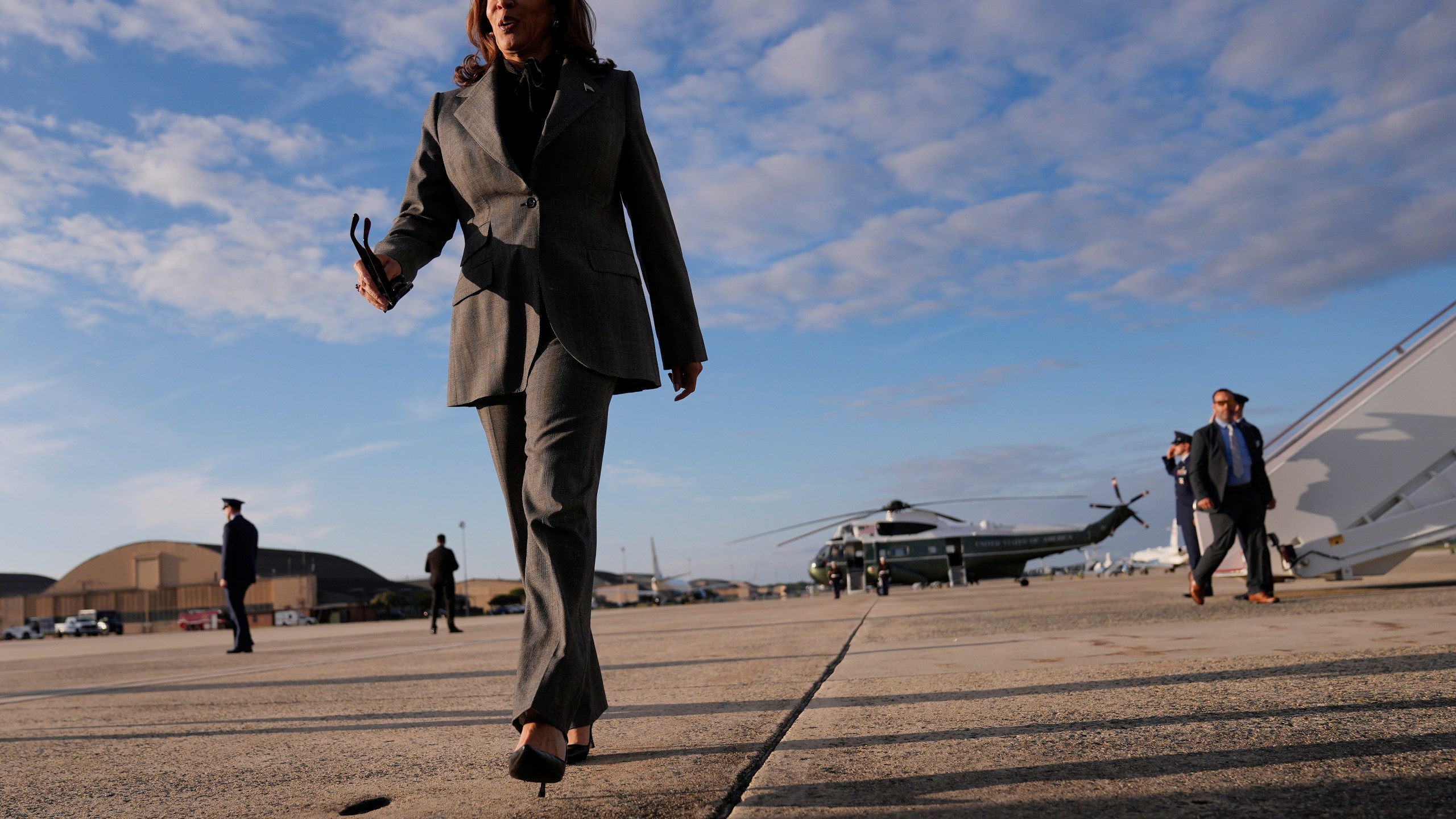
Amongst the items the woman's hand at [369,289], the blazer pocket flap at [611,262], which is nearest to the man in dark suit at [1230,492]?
the blazer pocket flap at [611,262]

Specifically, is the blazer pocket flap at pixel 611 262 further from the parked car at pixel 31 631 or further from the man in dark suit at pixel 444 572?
the parked car at pixel 31 631

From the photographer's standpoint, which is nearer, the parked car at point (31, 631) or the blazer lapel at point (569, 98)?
the blazer lapel at point (569, 98)

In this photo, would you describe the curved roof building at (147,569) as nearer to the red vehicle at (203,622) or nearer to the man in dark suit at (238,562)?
the red vehicle at (203,622)

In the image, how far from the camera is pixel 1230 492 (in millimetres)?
7492

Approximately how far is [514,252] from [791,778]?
1305 mm

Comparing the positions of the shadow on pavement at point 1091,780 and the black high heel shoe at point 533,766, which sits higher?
the black high heel shoe at point 533,766

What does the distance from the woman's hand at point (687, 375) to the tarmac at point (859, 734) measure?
0.89 m

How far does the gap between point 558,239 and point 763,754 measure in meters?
1.27

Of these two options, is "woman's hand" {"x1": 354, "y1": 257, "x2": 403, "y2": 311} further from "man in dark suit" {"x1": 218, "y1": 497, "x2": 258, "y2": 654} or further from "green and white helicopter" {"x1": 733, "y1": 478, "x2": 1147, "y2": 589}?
"green and white helicopter" {"x1": 733, "y1": 478, "x2": 1147, "y2": 589}

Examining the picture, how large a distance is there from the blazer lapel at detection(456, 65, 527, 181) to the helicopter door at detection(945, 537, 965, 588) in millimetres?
30659

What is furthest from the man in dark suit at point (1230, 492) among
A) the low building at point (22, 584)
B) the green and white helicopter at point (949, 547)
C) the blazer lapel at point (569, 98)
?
the low building at point (22, 584)

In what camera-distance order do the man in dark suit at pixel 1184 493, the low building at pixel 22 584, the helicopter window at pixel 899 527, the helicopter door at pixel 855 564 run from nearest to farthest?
the man in dark suit at pixel 1184 493, the helicopter door at pixel 855 564, the helicopter window at pixel 899 527, the low building at pixel 22 584

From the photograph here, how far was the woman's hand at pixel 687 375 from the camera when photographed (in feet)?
8.30

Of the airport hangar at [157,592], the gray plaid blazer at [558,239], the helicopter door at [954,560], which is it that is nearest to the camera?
the gray plaid blazer at [558,239]
